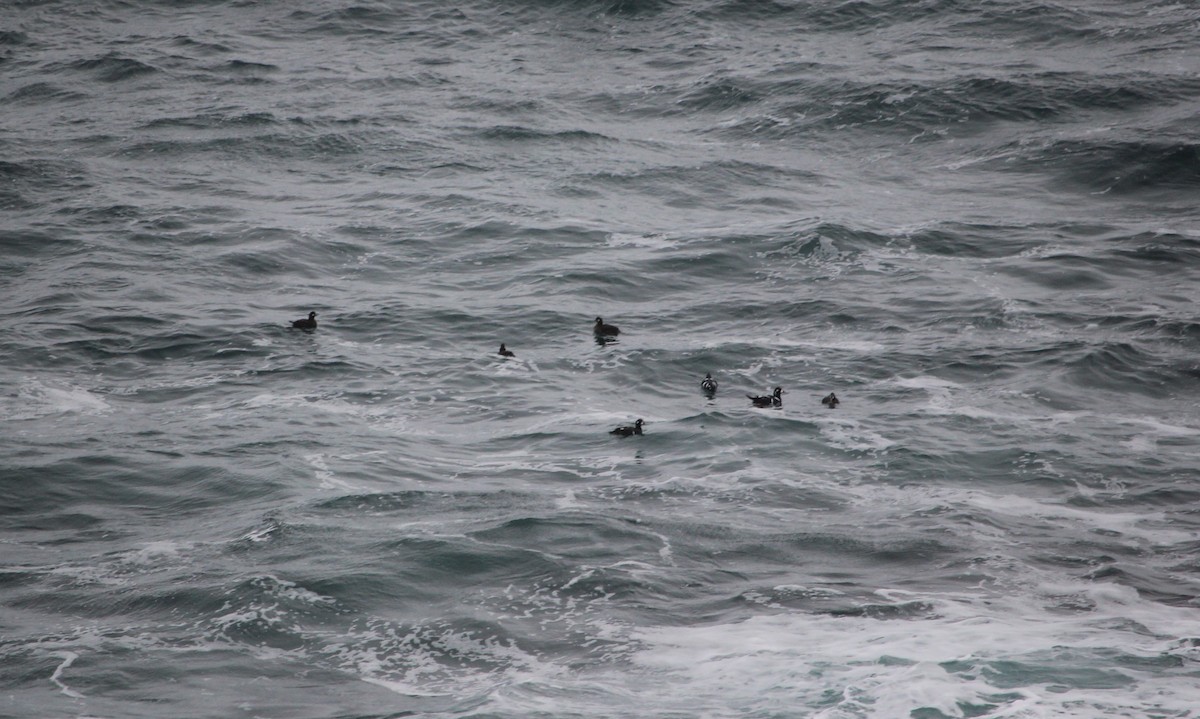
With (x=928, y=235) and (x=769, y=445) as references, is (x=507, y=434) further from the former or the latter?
(x=928, y=235)

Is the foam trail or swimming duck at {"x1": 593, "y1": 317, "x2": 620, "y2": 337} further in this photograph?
swimming duck at {"x1": 593, "y1": 317, "x2": 620, "y2": 337}

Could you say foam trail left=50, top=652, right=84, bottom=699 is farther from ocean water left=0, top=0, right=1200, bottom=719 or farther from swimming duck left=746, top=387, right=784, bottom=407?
swimming duck left=746, top=387, right=784, bottom=407

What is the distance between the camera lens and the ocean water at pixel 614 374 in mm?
16578

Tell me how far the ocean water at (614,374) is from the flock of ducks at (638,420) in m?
0.21

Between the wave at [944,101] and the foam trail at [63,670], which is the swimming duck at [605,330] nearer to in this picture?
the foam trail at [63,670]

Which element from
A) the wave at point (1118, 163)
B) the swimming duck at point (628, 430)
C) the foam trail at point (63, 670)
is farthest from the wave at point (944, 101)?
the foam trail at point (63, 670)

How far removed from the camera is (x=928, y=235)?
35.0 metres

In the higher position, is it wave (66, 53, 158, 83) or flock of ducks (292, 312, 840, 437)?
wave (66, 53, 158, 83)

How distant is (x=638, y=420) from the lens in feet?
80.3

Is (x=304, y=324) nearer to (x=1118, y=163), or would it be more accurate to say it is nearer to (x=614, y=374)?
(x=614, y=374)

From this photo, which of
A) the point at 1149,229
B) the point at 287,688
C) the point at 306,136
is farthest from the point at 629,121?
the point at 287,688

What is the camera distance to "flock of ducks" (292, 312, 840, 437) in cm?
2426

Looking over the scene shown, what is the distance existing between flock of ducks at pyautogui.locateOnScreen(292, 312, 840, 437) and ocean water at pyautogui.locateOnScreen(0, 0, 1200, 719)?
0.67ft

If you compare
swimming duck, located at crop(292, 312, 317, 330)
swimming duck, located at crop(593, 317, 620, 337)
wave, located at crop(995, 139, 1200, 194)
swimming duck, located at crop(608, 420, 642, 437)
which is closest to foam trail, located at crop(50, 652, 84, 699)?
swimming duck, located at crop(608, 420, 642, 437)
